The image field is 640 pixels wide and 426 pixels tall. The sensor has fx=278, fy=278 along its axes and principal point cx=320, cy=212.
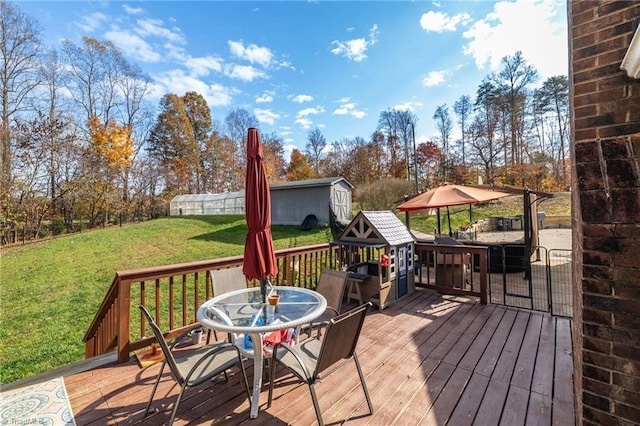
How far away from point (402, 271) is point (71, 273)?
30.7ft

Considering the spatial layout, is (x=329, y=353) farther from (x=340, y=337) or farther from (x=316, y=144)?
(x=316, y=144)

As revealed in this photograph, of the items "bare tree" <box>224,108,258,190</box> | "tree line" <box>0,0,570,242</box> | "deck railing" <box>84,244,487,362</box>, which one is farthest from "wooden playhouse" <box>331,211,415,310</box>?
"bare tree" <box>224,108,258,190</box>

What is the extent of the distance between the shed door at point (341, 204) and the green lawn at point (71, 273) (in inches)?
81.1

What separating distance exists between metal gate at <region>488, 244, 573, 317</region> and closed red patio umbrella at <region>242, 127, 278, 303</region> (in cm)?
396

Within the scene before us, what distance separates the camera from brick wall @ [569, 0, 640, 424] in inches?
51.6

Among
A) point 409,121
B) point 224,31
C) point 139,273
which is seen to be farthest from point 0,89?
point 409,121

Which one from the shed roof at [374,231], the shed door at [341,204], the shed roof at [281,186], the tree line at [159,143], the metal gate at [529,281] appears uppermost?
the tree line at [159,143]

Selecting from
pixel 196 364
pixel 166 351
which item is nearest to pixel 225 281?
pixel 196 364

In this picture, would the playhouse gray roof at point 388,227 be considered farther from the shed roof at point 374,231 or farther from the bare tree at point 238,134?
the bare tree at point 238,134

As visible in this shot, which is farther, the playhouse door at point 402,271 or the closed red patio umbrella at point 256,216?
the playhouse door at point 402,271

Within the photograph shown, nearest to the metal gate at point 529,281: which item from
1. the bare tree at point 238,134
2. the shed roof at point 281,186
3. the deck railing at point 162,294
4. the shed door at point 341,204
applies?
the deck railing at point 162,294

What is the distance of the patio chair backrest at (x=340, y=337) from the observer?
6.05 feet

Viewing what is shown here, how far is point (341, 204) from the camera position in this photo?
53.2 feet

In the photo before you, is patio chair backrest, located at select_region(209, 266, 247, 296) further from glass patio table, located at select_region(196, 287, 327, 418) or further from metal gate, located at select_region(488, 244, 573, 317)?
metal gate, located at select_region(488, 244, 573, 317)
